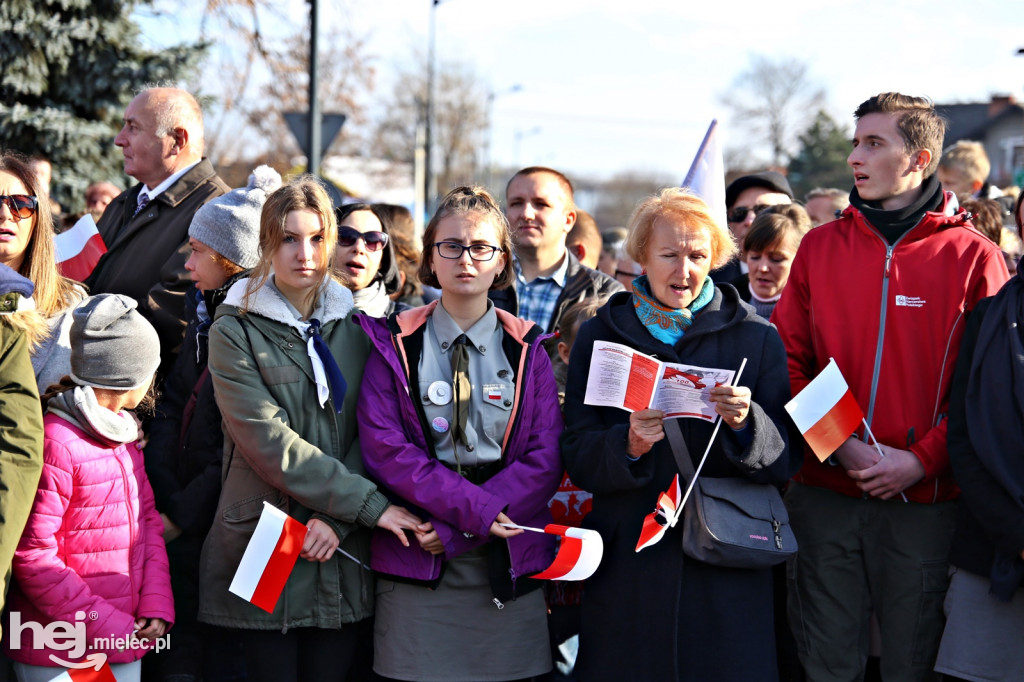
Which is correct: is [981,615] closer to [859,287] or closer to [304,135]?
[859,287]

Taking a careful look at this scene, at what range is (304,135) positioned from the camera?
10938mm

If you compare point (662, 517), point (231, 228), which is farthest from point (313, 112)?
point (662, 517)

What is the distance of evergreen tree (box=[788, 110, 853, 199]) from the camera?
4978cm

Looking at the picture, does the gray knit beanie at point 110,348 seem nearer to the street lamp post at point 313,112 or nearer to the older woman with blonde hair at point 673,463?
the older woman with blonde hair at point 673,463

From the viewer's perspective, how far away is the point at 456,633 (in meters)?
3.52

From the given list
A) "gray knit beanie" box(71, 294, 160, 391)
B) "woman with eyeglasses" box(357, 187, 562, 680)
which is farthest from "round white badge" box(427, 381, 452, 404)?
"gray knit beanie" box(71, 294, 160, 391)

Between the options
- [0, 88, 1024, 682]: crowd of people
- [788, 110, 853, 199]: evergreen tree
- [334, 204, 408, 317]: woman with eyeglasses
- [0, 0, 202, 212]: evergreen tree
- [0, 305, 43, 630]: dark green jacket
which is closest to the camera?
[0, 305, 43, 630]: dark green jacket

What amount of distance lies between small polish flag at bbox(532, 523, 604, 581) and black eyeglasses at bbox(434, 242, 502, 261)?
1.04 meters

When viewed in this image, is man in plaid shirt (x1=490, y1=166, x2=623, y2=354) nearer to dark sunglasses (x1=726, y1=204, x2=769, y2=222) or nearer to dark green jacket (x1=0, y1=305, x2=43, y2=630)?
dark sunglasses (x1=726, y1=204, x2=769, y2=222)

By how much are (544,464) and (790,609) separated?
123cm

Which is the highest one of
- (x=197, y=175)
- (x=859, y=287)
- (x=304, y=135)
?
(x=304, y=135)

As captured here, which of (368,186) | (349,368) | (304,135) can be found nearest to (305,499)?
(349,368)

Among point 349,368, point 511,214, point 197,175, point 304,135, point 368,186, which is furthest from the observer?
point 368,186

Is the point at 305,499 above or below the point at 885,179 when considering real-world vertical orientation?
below
